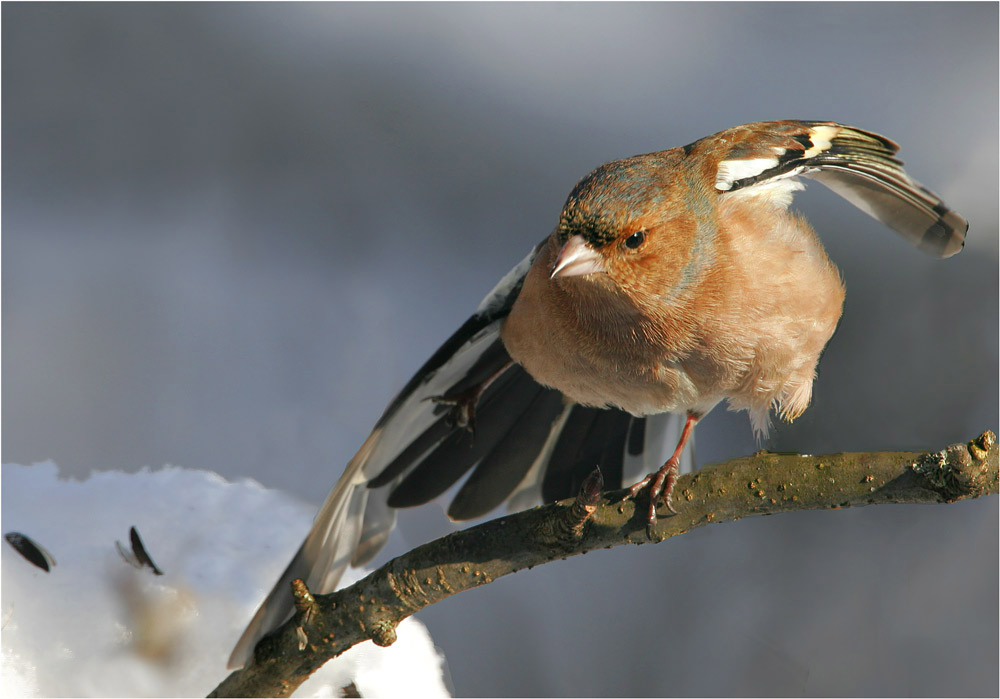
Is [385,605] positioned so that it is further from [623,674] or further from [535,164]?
[535,164]

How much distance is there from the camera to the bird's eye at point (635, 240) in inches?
33.0

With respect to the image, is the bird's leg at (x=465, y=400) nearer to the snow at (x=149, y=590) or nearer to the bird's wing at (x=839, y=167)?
the snow at (x=149, y=590)

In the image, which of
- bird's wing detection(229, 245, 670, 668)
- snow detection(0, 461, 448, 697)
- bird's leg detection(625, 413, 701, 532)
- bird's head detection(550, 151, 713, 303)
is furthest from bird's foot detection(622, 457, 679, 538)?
snow detection(0, 461, 448, 697)

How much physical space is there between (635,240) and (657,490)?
0.28 metres

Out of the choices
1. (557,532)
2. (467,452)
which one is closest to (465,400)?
(467,452)

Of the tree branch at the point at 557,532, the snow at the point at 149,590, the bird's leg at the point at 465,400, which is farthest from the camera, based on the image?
A: the bird's leg at the point at 465,400

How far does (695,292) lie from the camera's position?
0.87 metres

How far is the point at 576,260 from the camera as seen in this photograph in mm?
807

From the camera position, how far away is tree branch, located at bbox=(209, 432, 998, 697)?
0.77 meters

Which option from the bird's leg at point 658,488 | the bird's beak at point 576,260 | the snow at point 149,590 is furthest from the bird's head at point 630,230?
the snow at point 149,590

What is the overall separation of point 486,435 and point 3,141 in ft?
3.56

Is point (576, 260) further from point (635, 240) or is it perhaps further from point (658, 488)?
point (658, 488)

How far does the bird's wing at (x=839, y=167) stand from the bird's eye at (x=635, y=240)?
0.13 metres

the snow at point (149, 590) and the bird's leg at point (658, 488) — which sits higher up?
the snow at point (149, 590)
